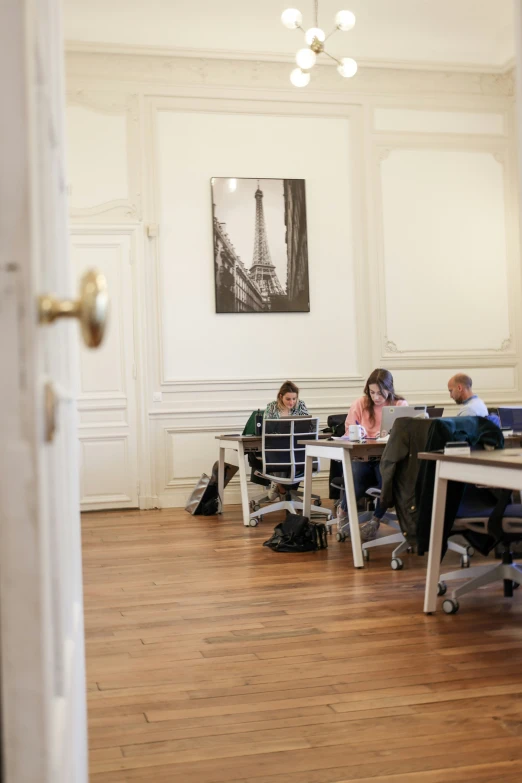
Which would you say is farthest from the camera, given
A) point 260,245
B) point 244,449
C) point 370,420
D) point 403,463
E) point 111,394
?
point 260,245

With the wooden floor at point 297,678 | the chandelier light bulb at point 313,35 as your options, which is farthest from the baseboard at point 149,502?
the chandelier light bulb at point 313,35

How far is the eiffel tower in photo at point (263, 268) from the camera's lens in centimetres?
829

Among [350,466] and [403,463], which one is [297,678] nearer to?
[403,463]

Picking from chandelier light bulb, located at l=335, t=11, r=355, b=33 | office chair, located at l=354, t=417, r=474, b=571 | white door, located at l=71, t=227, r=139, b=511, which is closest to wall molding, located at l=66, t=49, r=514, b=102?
white door, located at l=71, t=227, r=139, b=511

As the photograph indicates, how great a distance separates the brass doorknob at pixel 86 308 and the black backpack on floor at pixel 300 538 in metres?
4.89

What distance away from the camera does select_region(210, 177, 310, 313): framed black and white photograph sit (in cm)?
821

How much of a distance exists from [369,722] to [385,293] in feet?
21.5

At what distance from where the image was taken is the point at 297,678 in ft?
9.48

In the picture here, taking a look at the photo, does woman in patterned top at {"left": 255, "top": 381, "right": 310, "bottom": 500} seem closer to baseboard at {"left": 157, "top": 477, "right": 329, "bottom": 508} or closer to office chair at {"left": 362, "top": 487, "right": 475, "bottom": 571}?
baseboard at {"left": 157, "top": 477, "right": 329, "bottom": 508}

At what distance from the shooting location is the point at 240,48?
8.22 metres

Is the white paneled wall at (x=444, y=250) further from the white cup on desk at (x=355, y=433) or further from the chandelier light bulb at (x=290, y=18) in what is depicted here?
the white cup on desk at (x=355, y=433)

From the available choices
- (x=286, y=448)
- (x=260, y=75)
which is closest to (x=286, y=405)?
(x=286, y=448)

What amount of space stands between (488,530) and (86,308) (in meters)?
3.19

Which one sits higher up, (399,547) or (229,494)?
(399,547)
